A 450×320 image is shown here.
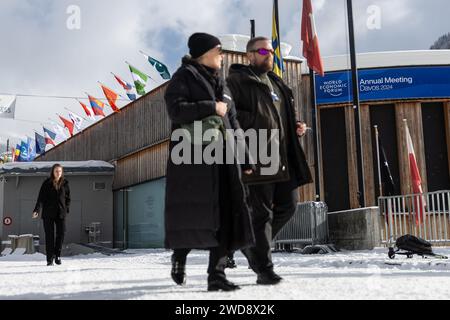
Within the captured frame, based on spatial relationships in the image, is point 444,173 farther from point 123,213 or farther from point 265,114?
Result: point 265,114

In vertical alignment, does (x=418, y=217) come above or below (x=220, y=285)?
above

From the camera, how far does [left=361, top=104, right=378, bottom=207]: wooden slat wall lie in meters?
17.0

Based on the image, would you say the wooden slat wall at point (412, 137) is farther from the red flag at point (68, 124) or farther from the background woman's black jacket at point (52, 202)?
the red flag at point (68, 124)

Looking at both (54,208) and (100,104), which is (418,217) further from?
(100,104)

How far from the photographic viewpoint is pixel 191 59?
3.73 metres

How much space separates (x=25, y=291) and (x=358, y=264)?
3.74 meters

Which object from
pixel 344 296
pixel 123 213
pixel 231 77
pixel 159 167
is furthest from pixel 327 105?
pixel 344 296

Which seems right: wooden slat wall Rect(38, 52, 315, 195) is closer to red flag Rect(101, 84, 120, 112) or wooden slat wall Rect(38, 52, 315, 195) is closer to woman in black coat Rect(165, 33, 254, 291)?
red flag Rect(101, 84, 120, 112)

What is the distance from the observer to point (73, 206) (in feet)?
66.8

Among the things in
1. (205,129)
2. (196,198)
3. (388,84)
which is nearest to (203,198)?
(196,198)

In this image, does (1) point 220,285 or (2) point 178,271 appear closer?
(1) point 220,285

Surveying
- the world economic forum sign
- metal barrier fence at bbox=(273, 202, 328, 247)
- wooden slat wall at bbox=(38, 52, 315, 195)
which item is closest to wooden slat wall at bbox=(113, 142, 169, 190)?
wooden slat wall at bbox=(38, 52, 315, 195)

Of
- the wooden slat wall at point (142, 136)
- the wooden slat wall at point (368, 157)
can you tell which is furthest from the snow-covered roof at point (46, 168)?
the wooden slat wall at point (368, 157)

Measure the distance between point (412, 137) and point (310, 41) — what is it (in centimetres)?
559
